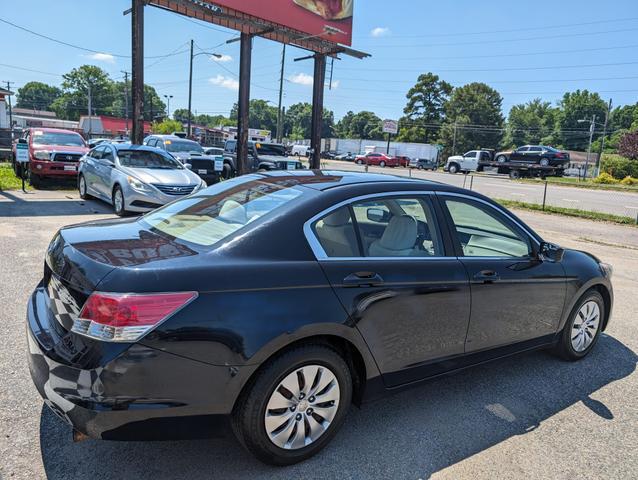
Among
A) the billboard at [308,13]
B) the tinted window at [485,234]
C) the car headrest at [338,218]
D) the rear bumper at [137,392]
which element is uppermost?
the billboard at [308,13]

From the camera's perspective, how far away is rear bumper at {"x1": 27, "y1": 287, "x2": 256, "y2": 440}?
215 cm

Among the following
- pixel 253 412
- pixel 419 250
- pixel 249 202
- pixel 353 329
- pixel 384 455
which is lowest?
pixel 384 455

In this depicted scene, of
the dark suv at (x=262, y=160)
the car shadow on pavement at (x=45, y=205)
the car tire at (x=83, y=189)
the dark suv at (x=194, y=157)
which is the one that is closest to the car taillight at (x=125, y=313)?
the car shadow on pavement at (x=45, y=205)

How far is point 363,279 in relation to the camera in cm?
275

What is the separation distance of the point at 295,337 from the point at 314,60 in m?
18.3

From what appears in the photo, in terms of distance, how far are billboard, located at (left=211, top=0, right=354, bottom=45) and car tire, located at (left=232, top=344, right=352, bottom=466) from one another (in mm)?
14592

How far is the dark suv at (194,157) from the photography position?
15.8 metres

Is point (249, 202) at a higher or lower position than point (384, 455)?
higher

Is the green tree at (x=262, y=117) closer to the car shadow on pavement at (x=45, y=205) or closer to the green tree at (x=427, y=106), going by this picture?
the green tree at (x=427, y=106)

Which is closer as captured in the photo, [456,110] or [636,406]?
[636,406]

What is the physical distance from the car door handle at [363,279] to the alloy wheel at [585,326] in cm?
236

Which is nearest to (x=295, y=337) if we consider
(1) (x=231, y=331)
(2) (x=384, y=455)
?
(1) (x=231, y=331)

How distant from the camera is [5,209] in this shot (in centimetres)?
995

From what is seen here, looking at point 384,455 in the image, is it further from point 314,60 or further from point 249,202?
point 314,60
